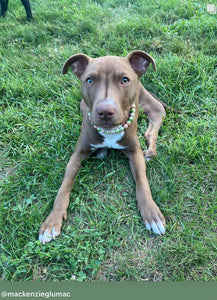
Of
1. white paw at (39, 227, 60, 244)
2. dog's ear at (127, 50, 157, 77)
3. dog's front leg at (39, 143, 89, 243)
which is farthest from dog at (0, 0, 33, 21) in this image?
white paw at (39, 227, 60, 244)

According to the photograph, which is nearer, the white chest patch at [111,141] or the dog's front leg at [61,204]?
the dog's front leg at [61,204]

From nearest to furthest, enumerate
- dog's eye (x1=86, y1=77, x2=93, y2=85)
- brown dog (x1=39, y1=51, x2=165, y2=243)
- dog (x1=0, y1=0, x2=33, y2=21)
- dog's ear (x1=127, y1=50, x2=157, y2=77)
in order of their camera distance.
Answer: brown dog (x1=39, y1=51, x2=165, y2=243) → dog's eye (x1=86, y1=77, x2=93, y2=85) → dog's ear (x1=127, y1=50, x2=157, y2=77) → dog (x1=0, y1=0, x2=33, y2=21)

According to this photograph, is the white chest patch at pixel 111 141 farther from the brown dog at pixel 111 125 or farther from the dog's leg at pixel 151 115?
the dog's leg at pixel 151 115

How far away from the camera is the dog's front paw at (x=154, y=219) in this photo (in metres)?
2.82

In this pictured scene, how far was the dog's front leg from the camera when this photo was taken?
280 cm

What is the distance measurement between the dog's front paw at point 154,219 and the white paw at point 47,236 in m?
0.94

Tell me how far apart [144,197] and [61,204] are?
2.98 ft

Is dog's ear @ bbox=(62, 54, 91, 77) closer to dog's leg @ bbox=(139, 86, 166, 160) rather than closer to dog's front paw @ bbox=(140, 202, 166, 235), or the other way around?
dog's leg @ bbox=(139, 86, 166, 160)

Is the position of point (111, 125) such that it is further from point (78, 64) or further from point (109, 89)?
point (78, 64)

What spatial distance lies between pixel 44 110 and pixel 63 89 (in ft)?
1.65

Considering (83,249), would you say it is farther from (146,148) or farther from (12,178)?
(146,148)

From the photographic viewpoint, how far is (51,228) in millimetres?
2818

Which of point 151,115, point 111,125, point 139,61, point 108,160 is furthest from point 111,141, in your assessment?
point 139,61

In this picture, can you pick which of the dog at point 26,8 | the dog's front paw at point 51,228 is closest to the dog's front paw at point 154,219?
the dog's front paw at point 51,228
